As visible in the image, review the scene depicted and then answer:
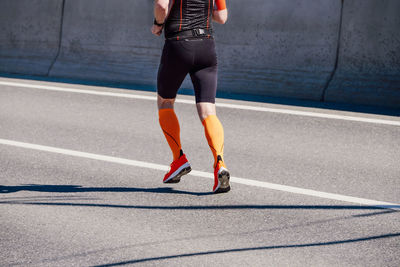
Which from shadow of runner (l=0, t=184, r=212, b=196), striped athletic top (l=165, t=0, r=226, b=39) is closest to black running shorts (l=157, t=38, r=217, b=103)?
striped athletic top (l=165, t=0, r=226, b=39)

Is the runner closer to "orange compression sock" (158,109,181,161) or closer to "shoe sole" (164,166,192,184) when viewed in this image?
"orange compression sock" (158,109,181,161)

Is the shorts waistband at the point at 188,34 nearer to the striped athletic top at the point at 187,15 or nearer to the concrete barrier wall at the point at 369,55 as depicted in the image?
the striped athletic top at the point at 187,15

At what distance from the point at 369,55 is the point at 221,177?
516 centimetres

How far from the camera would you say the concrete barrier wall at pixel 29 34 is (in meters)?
13.2

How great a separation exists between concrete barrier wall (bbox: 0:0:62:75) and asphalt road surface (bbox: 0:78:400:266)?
3.63 meters

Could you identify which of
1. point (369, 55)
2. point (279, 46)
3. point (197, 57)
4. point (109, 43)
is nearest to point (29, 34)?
point (109, 43)

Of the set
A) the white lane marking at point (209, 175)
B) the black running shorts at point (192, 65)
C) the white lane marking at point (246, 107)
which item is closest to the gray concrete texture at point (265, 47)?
the white lane marking at point (246, 107)

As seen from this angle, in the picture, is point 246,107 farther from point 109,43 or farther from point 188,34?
point 188,34

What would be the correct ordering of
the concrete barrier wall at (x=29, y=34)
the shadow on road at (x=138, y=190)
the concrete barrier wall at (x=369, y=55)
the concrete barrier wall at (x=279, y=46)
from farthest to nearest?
1. the concrete barrier wall at (x=29, y=34)
2. the concrete barrier wall at (x=279, y=46)
3. the concrete barrier wall at (x=369, y=55)
4. the shadow on road at (x=138, y=190)

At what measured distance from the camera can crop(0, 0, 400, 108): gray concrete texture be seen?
32.4 feet

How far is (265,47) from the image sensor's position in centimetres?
1086

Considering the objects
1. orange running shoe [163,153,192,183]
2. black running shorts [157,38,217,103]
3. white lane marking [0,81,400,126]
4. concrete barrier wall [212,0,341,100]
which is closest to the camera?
black running shorts [157,38,217,103]

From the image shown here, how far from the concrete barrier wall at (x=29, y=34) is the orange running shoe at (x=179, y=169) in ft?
24.9

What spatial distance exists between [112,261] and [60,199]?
151cm
